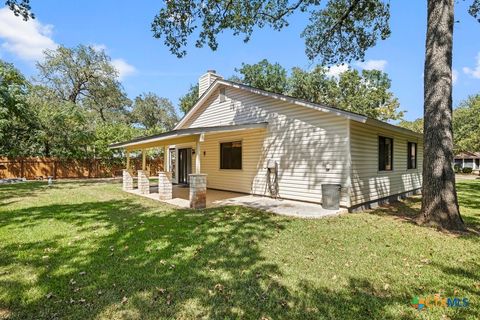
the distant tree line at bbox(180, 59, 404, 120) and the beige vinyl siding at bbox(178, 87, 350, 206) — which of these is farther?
the distant tree line at bbox(180, 59, 404, 120)

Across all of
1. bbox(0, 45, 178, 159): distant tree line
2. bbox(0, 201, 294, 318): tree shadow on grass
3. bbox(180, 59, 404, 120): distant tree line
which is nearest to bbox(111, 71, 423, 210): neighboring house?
bbox(0, 201, 294, 318): tree shadow on grass

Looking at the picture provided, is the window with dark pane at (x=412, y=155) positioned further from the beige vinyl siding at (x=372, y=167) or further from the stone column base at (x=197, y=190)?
the stone column base at (x=197, y=190)

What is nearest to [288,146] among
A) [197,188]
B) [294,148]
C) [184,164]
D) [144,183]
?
[294,148]

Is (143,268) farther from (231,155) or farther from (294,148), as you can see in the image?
(231,155)

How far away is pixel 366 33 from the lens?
1120cm

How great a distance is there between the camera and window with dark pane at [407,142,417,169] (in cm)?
1159

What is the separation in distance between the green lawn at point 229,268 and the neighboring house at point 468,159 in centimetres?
5076

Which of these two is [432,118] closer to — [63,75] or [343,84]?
[343,84]

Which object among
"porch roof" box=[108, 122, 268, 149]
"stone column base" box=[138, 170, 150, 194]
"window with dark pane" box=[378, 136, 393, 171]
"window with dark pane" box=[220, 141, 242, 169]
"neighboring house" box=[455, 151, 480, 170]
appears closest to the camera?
"porch roof" box=[108, 122, 268, 149]

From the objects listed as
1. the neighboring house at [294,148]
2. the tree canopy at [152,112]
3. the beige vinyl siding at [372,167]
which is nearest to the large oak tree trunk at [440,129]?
the neighboring house at [294,148]

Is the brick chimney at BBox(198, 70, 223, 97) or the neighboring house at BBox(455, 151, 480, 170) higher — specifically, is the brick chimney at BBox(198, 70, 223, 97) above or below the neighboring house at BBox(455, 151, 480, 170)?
above

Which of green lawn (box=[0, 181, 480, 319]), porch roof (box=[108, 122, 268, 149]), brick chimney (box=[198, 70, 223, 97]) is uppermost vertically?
brick chimney (box=[198, 70, 223, 97])

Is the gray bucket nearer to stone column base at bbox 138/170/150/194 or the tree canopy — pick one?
stone column base at bbox 138/170/150/194

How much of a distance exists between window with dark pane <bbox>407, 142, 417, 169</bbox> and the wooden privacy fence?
20.2 meters
